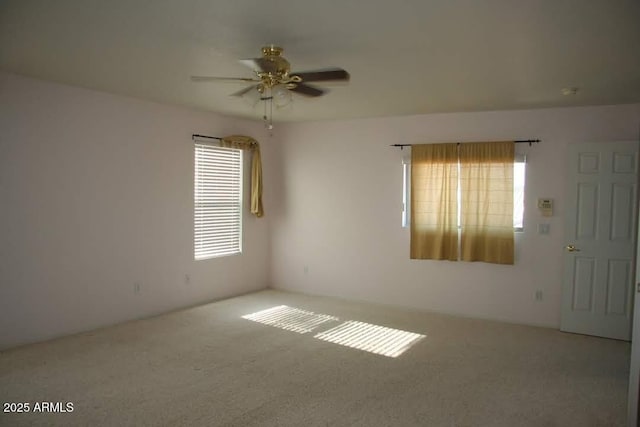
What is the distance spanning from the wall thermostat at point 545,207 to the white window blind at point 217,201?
3970 millimetres

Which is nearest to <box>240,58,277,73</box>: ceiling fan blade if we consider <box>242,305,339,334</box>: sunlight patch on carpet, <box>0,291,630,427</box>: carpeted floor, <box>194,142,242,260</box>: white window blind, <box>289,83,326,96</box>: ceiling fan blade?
<box>289,83,326,96</box>: ceiling fan blade

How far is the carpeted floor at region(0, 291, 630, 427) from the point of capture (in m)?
2.97

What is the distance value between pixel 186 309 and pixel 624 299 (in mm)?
5032

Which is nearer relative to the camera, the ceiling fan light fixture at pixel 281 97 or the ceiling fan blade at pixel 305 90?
the ceiling fan blade at pixel 305 90

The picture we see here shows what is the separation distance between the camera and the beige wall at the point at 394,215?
5027 mm

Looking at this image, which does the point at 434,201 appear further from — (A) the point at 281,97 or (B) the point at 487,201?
(A) the point at 281,97

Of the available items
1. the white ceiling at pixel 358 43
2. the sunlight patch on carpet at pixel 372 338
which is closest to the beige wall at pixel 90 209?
the white ceiling at pixel 358 43

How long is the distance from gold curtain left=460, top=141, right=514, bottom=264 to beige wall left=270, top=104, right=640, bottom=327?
0.52 feet

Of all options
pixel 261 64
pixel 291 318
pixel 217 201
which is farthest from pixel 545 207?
pixel 217 201

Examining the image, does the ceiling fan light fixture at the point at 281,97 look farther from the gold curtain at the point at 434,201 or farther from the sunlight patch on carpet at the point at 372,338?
the sunlight patch on carpet at the point at 372,338

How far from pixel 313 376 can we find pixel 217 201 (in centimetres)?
319

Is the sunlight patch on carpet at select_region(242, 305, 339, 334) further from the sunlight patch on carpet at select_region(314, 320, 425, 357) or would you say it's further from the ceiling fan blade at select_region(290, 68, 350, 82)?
the ceiling fan blade at select_region(290, 68, 350, 82)

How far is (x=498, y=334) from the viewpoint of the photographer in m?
4.77

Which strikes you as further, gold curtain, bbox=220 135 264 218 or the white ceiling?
gold curtain, bbox=220 135 264 218
